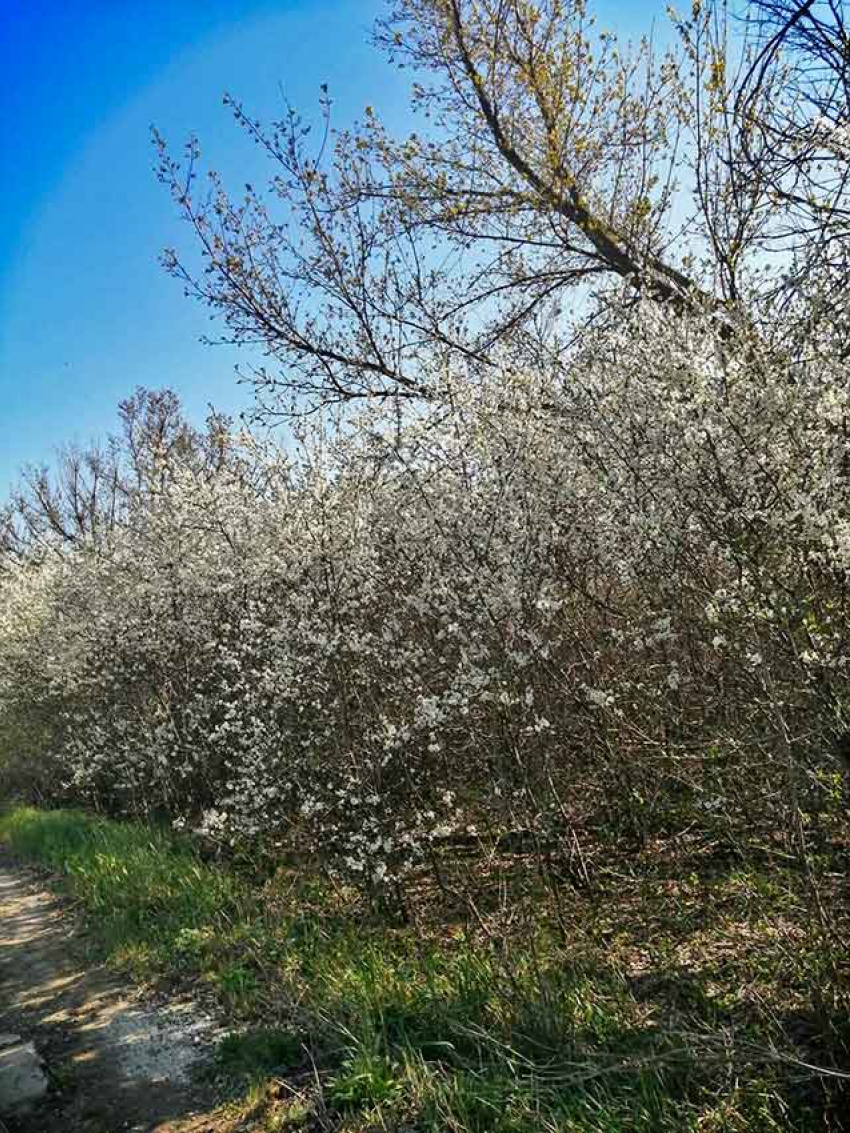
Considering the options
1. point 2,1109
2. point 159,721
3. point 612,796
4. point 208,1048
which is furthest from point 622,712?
point 159,721

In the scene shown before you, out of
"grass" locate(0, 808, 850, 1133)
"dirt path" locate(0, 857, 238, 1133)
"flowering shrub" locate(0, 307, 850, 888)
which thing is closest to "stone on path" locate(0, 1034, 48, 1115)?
"dirt path" locate(0, 857, 238, 1133)

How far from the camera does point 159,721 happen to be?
9.24 meters

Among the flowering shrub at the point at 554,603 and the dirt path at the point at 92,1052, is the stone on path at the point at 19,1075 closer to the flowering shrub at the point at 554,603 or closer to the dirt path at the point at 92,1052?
the dirt path at the point at 92,1052

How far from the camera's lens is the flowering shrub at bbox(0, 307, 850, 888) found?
3.30 meters

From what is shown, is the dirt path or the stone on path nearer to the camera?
the dirt path

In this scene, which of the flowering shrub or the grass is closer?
the grass

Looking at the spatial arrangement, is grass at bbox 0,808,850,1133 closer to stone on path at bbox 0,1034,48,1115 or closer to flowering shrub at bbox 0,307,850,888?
flowering shrub at bbox 0,307,850,888

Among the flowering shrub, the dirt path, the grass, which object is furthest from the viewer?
the dirt path

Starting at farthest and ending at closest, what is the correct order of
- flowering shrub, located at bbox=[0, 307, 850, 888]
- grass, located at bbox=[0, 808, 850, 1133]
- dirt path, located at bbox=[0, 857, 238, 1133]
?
1. dirt path, located at bbox=[0, 857, 238, 1133]
2. flowering shrub, located at bbox=[0, 307, 850, 888]
3. grass, located at bbox=[0, 808, 850, 1133]

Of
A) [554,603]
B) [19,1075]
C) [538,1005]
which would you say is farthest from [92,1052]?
[554,603]

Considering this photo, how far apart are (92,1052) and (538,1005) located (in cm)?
281

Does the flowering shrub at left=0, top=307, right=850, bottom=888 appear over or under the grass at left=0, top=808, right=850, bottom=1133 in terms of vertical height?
over

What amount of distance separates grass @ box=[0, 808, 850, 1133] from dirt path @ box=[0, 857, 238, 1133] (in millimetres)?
244

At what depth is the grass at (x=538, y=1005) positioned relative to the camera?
2764 millimetres
